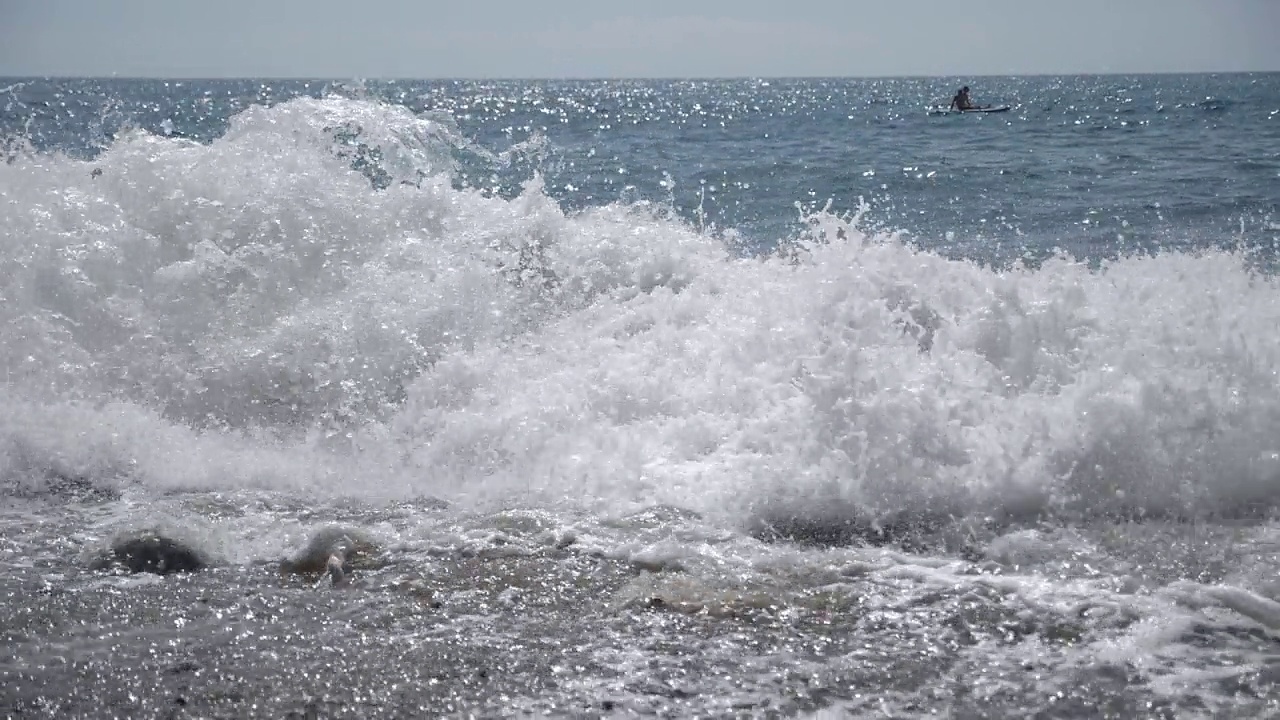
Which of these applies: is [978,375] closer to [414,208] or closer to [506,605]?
[506,605]

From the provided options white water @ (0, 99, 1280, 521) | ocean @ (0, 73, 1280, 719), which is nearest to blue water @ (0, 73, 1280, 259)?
ocean @ (0, 73, 1280, 719)

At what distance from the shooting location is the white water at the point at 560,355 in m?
4.68

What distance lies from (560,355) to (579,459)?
1.49 m

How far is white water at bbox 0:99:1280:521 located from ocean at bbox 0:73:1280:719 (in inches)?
1.0

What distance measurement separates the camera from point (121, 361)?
6340 mm

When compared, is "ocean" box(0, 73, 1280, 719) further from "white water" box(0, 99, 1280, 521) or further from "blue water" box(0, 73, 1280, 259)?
"blue water" box(0, 73, 1280, 259)

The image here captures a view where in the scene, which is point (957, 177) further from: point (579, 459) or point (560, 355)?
point (579, 459)

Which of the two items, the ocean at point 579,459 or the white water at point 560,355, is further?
the white water at point 560,355

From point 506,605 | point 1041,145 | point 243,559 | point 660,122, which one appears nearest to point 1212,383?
point 506,605

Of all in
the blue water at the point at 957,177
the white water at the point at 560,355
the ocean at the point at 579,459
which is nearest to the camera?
the ocean at the point at 579,459

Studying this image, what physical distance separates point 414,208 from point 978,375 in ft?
14.5

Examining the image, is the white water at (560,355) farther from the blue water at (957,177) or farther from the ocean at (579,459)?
the blue water at (957,177)

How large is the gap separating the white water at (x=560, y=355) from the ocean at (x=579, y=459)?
1.0 inches

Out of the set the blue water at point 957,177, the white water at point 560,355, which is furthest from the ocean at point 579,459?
the blue water at point 957,177
